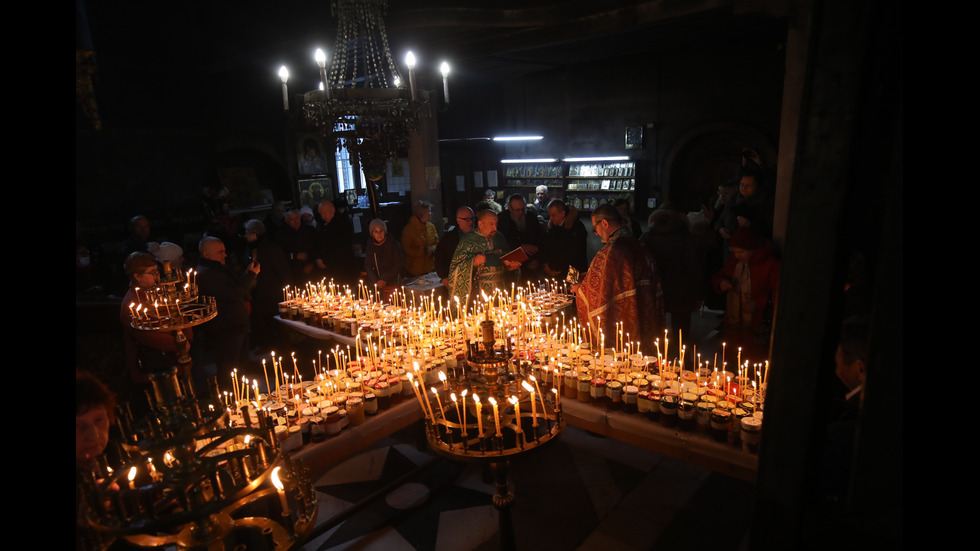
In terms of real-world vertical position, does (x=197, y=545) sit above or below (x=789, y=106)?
below

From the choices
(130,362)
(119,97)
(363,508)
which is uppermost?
(119,97)

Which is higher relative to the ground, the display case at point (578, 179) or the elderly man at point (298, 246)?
the display case at point (578, 179)

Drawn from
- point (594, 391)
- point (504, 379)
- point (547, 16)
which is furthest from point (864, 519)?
point (547, 16)

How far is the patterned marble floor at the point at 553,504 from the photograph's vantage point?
393 cm

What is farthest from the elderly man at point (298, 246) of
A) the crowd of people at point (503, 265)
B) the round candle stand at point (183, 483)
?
the round candle stand at point (183, 483)

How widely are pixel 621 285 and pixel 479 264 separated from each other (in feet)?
5.77

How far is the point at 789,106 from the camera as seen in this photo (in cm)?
585

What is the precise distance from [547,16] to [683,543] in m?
7.22

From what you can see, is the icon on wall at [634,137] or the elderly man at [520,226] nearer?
the elderly man at [520,226]

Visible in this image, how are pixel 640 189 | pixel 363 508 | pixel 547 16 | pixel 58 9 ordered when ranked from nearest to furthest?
pixel 58 9
pixel 363 508
pixel 547 16
pixel 640 189

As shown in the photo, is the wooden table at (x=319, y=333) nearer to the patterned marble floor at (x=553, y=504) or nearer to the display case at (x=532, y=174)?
the patterned marble floor at (x=553, y=504)

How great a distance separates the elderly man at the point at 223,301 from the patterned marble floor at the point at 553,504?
1954 mm

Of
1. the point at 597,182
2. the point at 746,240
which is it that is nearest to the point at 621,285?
the point at 746,240

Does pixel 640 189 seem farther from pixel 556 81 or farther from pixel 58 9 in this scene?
pixel 58 9
